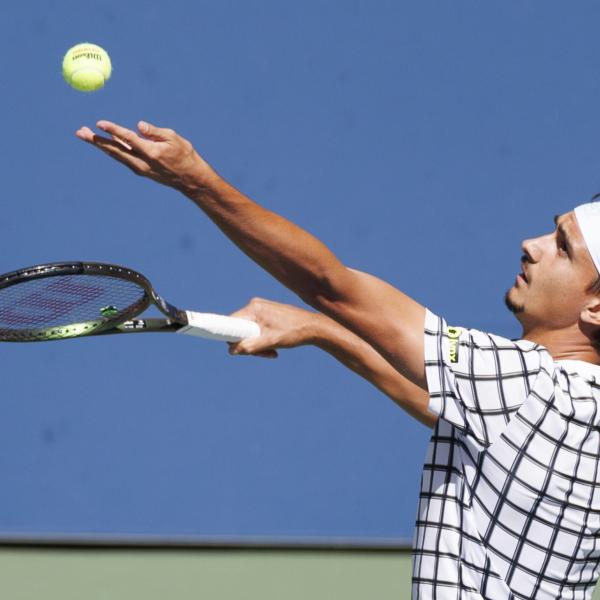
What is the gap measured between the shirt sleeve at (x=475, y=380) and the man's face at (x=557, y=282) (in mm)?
181

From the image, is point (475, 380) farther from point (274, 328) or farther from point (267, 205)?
point (267, 205)

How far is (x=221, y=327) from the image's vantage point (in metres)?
2.64

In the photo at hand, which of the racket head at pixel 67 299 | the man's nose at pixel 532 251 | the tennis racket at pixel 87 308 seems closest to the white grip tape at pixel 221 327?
the tennis racket at pixel 87 308

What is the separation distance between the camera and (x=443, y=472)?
2.39 meters

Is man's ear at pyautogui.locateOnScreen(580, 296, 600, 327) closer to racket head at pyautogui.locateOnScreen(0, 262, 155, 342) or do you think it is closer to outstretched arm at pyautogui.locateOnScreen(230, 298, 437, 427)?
outstretched arm at pyautogui.locateOnScreen(230, 298, 437, 427)

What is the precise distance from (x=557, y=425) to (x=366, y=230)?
203cm

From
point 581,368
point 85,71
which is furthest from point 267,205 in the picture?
point 581,368

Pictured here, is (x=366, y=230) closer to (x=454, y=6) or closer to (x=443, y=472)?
(x=454, y=6)

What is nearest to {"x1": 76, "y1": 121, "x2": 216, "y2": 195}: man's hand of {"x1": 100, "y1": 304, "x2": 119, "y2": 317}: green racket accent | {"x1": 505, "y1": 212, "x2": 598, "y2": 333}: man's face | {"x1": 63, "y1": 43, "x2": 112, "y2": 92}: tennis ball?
{"x1": 100, "y1": 304, "x2": 119, "y2": 317}: green racket accent

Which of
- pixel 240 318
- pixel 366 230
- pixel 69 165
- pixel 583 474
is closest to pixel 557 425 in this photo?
pixel 583 474

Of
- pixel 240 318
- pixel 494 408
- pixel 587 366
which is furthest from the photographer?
pixel 240 318

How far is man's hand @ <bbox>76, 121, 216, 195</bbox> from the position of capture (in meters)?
2.20

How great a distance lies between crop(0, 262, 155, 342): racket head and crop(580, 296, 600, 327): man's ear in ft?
2.77

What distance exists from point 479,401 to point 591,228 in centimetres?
41
